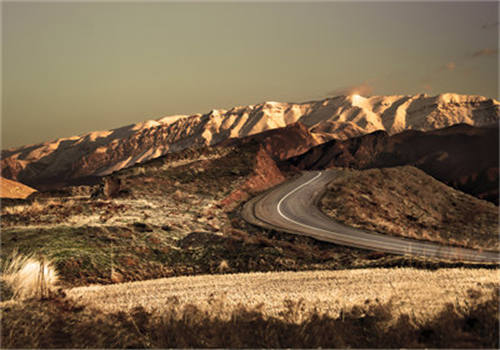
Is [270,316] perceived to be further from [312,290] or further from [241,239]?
[241,239]

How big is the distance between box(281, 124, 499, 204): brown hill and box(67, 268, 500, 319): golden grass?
195 feet

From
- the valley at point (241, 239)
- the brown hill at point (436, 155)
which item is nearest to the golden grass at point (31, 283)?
the valley at point (241, 239)

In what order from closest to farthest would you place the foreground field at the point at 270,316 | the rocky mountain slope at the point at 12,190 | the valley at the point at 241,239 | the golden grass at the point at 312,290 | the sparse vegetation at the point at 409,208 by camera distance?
the foreground field at the point at 270,316
the golden grass at the point at 312,290
the valley at the point at 241,239
the sparse vegetation at the point at 409,208
the rocky mountain slope at the point at 12,190

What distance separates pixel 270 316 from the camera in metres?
11.8

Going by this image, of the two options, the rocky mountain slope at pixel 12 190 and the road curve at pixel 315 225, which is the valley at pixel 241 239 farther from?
the rocky mountain slope at pixel 12 190

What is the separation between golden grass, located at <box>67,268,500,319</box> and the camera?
13.2 metres

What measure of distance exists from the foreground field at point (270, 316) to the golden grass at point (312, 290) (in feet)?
0.12

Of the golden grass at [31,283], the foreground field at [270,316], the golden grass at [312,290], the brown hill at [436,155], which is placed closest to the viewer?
the foreground field at [270,316]

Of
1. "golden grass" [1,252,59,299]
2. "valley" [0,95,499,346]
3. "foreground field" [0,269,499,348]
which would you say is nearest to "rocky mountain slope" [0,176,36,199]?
"valley" [0,95,499,346]

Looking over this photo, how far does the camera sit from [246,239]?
28641mm

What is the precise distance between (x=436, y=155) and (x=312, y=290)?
83.1m

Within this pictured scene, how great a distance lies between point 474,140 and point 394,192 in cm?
4342

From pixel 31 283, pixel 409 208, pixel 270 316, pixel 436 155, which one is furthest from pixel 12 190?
pixel 436 155

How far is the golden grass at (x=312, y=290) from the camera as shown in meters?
13.2
